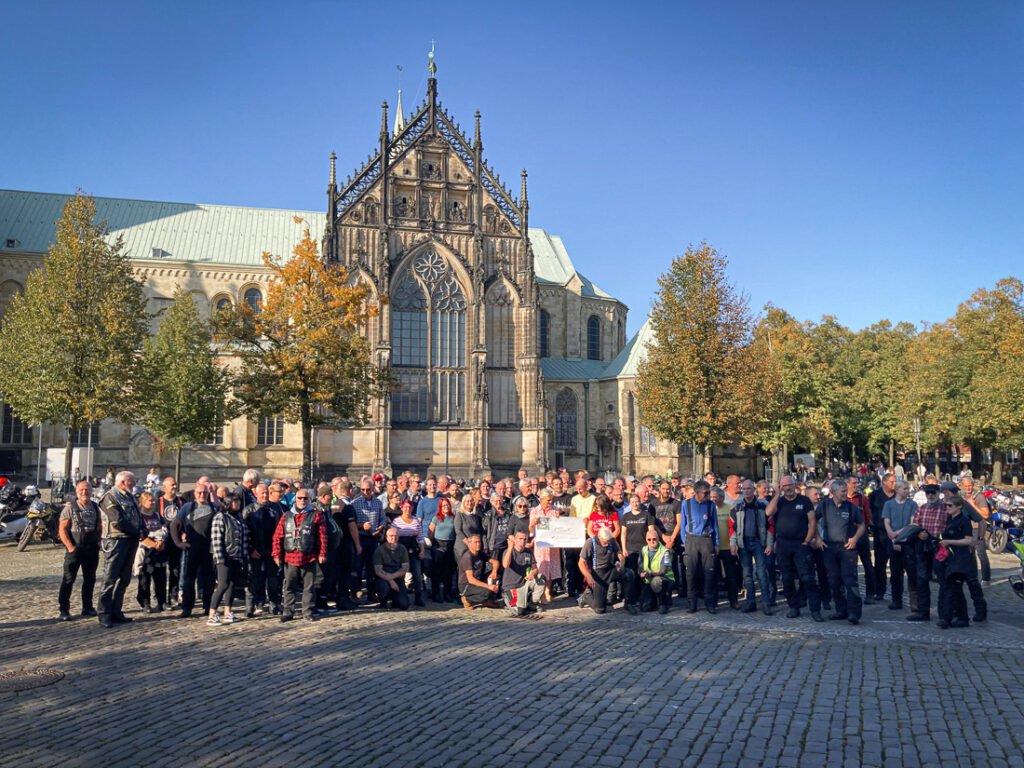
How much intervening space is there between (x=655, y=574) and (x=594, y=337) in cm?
4478

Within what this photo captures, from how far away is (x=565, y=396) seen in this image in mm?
51094

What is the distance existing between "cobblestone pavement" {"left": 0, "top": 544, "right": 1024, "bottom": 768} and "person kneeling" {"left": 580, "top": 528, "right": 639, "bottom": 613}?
100 cm

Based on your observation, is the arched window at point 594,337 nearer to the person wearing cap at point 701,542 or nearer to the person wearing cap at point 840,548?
the person wearing cap at point 701,542

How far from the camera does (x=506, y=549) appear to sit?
1289 cm

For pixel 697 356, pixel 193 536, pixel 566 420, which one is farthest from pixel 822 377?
pixel 193 536

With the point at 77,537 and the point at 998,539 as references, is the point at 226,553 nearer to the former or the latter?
the point at 77,537

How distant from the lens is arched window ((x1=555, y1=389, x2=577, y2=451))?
50.9 metres

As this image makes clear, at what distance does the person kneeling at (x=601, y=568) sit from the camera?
1238cm

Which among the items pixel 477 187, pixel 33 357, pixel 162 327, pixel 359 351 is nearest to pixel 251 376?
pixel 359 351

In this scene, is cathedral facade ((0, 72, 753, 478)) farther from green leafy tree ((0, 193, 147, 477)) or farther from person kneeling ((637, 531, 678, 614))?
person kneeling ((637, 531, 678, 614))

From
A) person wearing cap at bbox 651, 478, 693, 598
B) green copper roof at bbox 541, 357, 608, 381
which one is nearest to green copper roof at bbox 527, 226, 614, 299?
green copper roof at bbox 541, 357, 608, 381

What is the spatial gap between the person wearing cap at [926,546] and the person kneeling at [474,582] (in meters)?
6.24

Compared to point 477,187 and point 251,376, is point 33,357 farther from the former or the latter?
point 477,187

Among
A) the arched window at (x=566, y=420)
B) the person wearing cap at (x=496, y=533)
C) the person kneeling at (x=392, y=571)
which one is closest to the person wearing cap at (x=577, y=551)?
the person wearing cap at (x=496, y=533)
